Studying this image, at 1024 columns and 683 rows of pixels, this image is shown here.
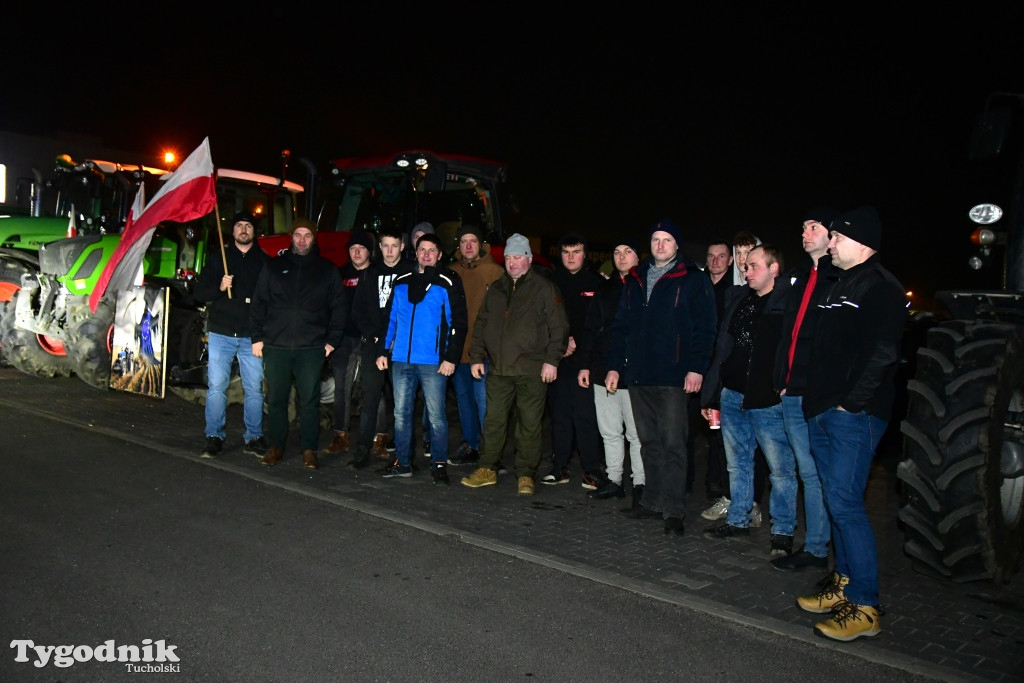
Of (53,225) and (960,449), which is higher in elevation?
(53,225)

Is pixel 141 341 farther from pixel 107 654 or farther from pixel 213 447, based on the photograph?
pixel 107 654

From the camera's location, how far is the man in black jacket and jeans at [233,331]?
822 centimetres

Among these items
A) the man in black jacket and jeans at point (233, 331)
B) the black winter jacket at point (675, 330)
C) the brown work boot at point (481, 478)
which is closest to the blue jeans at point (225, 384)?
the man in black jacket and jeans at point (233, 331)

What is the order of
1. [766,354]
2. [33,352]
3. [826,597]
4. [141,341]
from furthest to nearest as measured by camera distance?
[33,352]
[141,341]
[766,354]
[826,597]

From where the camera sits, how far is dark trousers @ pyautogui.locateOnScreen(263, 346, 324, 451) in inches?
314

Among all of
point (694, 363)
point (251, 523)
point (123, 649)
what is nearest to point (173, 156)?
point (251, 523)

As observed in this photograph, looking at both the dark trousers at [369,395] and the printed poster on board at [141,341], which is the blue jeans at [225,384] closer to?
the dark trousers at [369,395]

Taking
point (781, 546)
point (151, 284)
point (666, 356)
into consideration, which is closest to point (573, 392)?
point (666, 356)

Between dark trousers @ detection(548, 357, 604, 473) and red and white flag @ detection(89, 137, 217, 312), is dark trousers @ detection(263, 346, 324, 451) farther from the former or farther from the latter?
dark trousers @ detection(548, 357, 604, 473)

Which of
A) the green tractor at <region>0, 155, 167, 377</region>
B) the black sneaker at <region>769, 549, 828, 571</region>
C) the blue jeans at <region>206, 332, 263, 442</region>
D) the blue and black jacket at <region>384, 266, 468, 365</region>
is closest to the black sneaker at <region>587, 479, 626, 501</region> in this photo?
the blue and black jacket at <region>384, 266, 468, 365</region>

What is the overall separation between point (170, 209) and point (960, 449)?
731cm

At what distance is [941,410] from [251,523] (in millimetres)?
4257

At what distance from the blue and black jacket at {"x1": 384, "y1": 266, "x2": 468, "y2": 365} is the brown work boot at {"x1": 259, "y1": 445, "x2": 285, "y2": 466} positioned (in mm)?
1361

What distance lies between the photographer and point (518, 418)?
7.46 m
